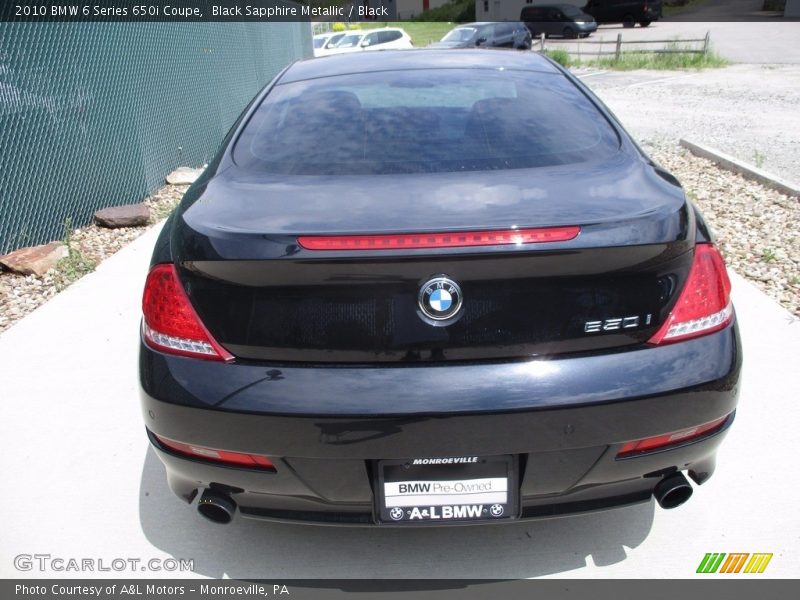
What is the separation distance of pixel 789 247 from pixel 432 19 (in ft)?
182

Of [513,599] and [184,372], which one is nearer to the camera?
[184,372]

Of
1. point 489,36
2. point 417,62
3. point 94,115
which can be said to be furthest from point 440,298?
point 489,36

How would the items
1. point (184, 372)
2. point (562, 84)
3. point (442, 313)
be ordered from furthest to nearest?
point (562, 84)
point (184, 372)
point (442, 313)

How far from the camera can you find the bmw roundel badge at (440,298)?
1.85 metres

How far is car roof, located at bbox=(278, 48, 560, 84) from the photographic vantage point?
315cm

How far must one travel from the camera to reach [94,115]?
6172mm

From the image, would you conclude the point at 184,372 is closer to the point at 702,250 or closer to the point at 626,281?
the point at 626,281

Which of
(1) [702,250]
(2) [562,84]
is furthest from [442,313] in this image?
(2) [562,84]

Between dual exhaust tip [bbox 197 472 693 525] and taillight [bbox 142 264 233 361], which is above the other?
taillight [bbox 142 264 233 361]

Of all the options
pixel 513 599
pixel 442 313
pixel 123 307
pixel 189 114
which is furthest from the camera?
pixel 189 114

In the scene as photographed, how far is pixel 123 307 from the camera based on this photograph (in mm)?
4535

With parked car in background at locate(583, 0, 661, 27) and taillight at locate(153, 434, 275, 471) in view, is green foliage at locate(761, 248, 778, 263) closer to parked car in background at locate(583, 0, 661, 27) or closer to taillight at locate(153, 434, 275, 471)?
taillight at locate(153, 434, 275, 471)

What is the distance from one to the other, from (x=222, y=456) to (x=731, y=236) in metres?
4.69

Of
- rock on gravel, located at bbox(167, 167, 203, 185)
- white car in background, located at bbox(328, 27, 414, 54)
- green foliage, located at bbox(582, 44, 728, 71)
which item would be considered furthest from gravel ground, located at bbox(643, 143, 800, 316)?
white car in background, located at bbox(328, 27, 414, 54)
